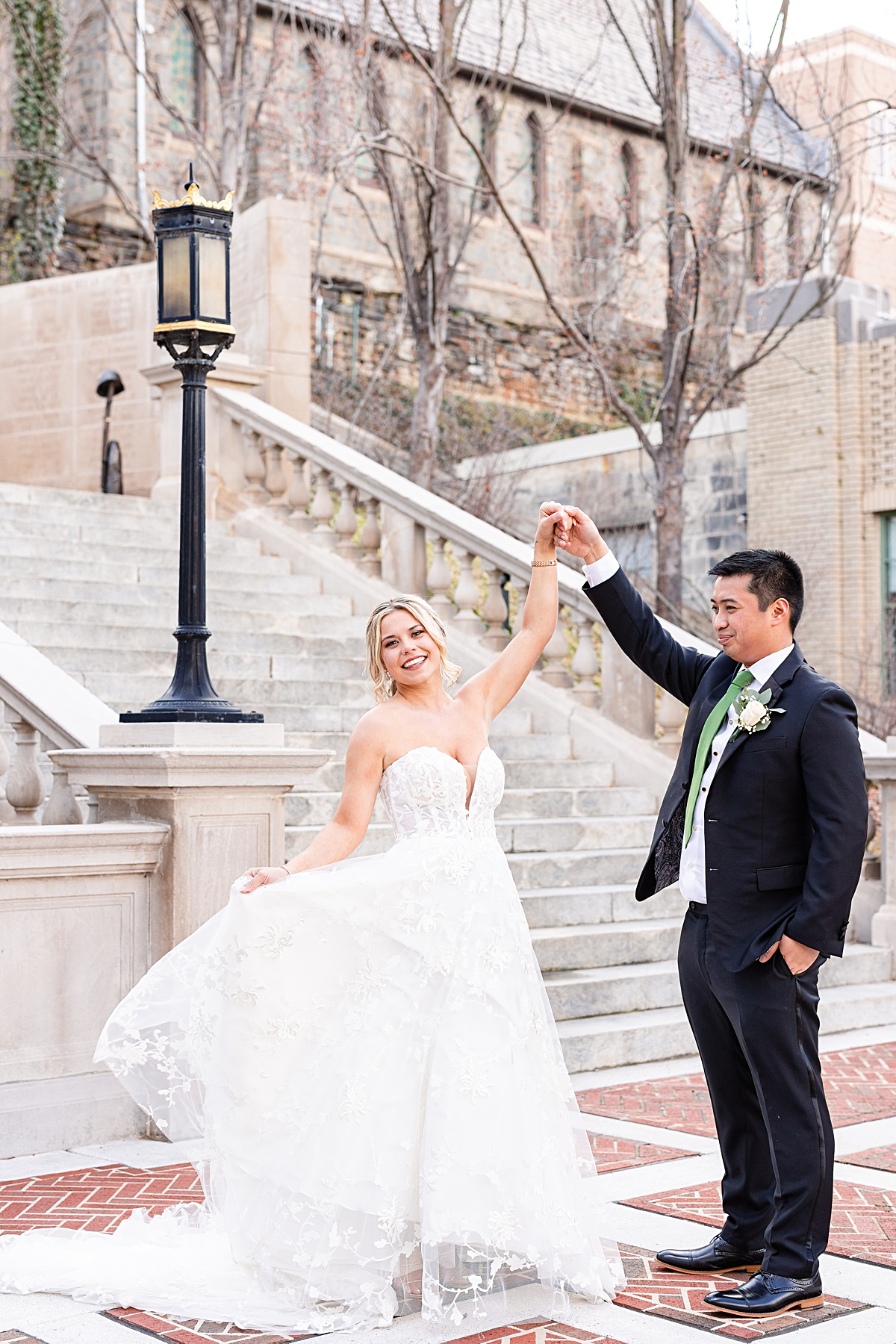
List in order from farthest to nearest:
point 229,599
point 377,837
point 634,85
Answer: point 634,85
point 229,599
point 377,837

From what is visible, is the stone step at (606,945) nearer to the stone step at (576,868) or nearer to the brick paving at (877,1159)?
the stone step at (576,868)

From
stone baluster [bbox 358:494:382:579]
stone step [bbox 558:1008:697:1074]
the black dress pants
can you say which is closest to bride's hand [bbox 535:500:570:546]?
the black dress pants

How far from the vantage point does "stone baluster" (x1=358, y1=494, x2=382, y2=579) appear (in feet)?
38.3

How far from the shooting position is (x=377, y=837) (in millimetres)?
8555

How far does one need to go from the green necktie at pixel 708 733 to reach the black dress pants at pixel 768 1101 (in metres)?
0.29

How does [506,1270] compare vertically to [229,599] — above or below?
below

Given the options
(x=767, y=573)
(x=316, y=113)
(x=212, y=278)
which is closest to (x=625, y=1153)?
(x=767, y=573)

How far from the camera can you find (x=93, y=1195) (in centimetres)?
528

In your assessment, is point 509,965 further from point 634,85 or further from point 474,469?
point 634,85

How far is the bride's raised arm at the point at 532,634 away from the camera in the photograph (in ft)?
15.4

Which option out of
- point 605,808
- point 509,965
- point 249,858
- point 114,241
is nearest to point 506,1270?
point 509,965

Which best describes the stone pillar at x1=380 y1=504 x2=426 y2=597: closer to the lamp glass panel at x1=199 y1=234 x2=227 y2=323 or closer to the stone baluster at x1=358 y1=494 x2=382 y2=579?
the stone baluster at x1=358 y1=494 x2=382 y2=579

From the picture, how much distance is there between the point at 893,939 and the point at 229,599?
5.02 m

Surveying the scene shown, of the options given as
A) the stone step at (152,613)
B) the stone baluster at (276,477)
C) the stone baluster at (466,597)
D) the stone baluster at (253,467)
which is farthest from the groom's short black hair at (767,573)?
the stone baluster at (253,467)
